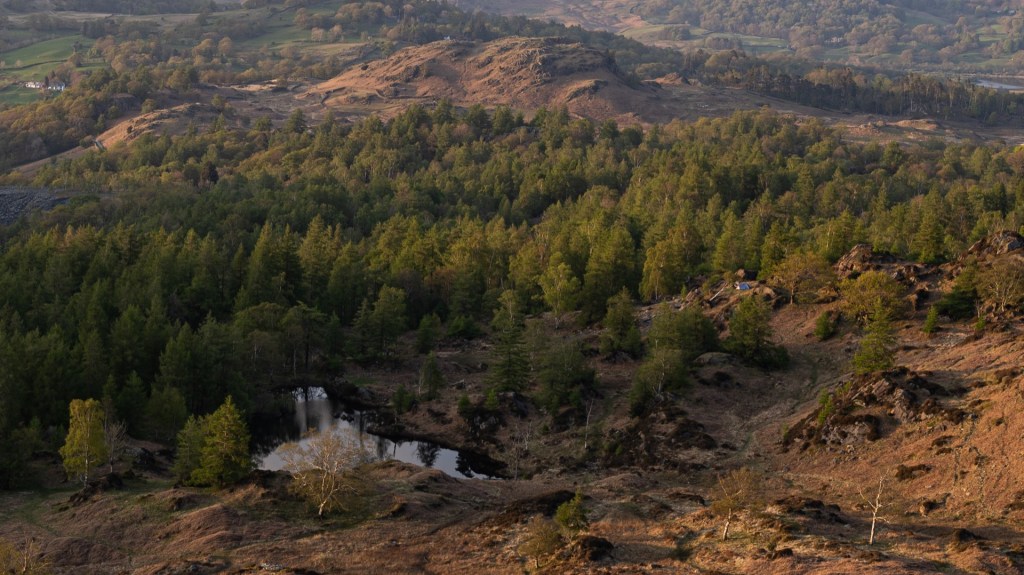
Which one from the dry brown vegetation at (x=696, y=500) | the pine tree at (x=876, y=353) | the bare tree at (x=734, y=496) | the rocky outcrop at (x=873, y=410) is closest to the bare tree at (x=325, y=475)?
the dry brown vegetation at (x=696, y=500)

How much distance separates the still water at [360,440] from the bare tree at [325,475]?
19390 millimetres

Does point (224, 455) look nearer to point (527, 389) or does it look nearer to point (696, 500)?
point (696, 500)

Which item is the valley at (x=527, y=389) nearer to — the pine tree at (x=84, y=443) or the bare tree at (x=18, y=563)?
the pine tree at (x=84, y=443)

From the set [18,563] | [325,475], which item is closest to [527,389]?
[325,475]

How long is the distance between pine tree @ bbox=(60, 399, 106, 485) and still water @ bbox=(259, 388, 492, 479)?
16.0 m

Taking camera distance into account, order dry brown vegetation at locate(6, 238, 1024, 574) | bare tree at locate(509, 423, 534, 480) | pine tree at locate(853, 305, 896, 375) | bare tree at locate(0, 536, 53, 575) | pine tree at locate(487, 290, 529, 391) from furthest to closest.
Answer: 1. pine tree at locate(487, 290, 529, 391)
2. bare tree at locate(509, 423, 534, 480)
3. pine tree at locate(853, 305, 896, 375)
4. dry brown vegetation at locate(6, 238, 1024, 574)
5. bare tree at locate(0, 536, 53, 575)

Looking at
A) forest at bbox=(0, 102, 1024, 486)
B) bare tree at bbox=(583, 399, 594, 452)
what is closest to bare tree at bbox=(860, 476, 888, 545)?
bare tree at bbox=(583, 399, 594, 452)

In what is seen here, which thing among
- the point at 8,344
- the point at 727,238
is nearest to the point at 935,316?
the point at 727,238

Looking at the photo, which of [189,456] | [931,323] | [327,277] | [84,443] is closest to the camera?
[189,456]

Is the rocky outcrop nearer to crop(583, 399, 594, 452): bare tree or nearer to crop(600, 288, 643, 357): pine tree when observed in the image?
crop(583, 399, 594, 452): bare tree

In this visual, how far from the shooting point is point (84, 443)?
9025 cm

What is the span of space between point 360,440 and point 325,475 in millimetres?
35181

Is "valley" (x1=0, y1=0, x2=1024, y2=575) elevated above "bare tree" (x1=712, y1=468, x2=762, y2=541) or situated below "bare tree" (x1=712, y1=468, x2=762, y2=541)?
below

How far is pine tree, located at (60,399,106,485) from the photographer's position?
9038 centimetres
